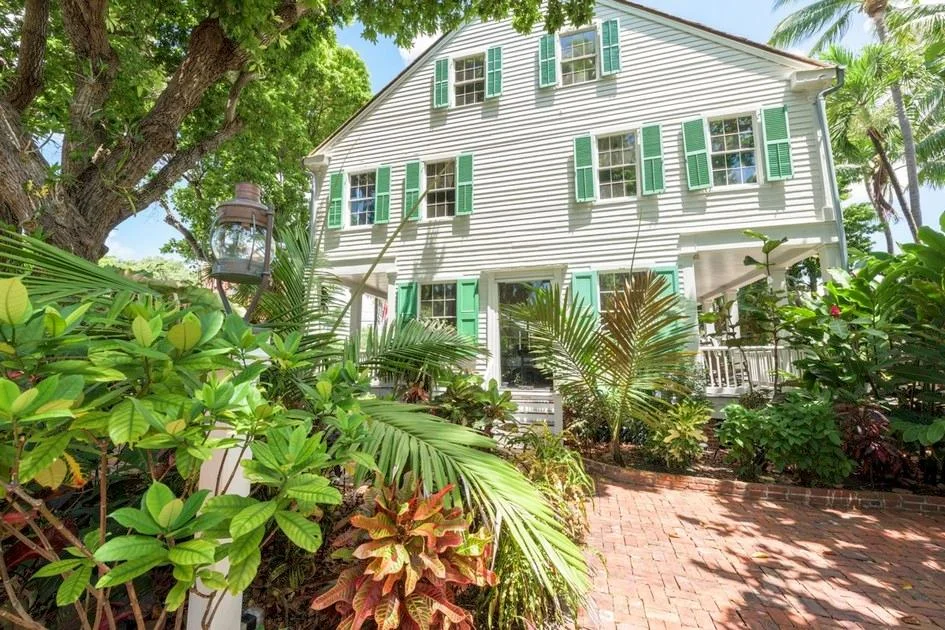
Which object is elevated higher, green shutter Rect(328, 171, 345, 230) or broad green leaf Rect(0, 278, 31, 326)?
green shutter Rect(328, 171, 345, 230)

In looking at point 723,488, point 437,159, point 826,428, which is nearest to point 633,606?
point 723,488

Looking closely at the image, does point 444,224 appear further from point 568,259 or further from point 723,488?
point 723,488

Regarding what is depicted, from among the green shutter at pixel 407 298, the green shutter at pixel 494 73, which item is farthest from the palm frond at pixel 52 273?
the green shutter at pixel 494 73

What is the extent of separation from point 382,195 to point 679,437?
7464 mm

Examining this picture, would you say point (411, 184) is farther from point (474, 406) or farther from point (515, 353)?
point (474, 406)

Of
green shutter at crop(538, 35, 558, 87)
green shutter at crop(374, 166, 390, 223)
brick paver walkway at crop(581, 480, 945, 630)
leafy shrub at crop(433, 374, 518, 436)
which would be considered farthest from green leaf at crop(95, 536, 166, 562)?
green shutter at crop(538, 35, 558, 87)

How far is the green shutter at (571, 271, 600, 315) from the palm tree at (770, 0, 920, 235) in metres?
11.8

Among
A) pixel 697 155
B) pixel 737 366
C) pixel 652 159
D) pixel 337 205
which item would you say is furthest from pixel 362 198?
pixel 737 366

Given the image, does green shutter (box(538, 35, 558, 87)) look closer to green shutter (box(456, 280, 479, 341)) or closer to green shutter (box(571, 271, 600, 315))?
green shutter (box(571, 271, 600, 315))

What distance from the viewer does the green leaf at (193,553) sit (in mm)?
726

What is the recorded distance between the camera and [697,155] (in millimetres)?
7035

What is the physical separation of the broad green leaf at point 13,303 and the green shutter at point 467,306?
23.1 ft

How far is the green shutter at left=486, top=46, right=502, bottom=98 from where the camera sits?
8477 millimetres

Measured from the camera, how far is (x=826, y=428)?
3.88 metres
